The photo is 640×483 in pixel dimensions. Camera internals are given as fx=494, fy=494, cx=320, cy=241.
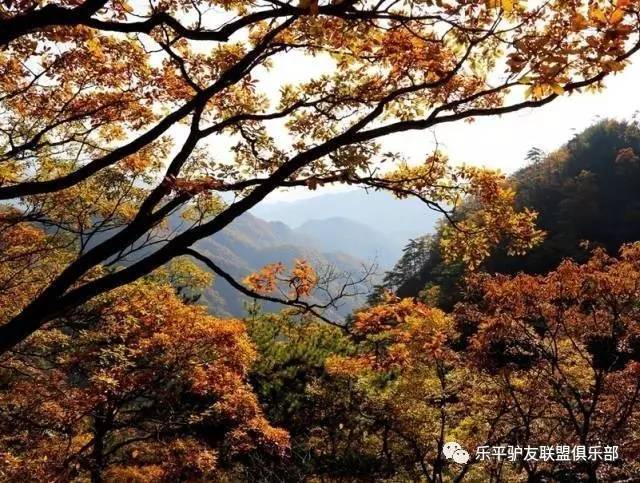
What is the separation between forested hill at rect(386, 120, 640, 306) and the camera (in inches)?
1999

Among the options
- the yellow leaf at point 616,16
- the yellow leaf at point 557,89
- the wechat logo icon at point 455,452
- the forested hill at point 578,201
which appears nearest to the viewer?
the yellow leaf at point 616,16

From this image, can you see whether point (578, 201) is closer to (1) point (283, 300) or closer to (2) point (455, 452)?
(2) point (455, 452)

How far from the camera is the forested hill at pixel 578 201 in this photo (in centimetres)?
5078

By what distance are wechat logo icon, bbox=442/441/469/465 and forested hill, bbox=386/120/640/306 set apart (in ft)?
119

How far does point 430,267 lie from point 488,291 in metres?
55.0

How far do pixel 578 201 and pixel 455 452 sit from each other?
4951 centimetres

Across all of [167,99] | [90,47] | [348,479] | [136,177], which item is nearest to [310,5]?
[90,47]

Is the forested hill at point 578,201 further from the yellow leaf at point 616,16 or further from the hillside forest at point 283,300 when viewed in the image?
the yellow leaf at point 616,16

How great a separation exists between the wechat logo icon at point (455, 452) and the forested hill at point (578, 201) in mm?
36396

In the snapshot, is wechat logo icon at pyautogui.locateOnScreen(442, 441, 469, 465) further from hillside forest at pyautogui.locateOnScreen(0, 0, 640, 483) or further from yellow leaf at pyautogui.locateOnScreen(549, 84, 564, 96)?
yellow leaf at pyautogui.locateOnScreen(549, 84, 564, 96)

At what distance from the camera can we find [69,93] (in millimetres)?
6605

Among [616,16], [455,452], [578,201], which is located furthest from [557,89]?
[578,201]

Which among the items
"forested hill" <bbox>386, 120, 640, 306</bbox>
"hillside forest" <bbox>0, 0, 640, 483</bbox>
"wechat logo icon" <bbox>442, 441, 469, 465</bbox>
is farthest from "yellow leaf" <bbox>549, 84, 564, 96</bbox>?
"forested hill" <bbox>386, 120, 640, 306</bbox>

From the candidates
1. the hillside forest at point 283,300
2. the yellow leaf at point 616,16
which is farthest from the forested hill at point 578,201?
the yellow leaf at point 616,16
